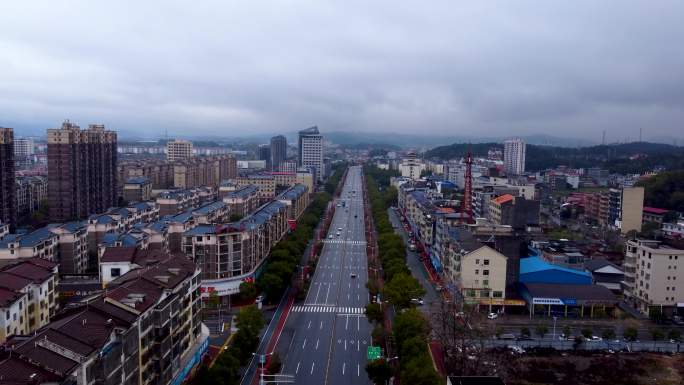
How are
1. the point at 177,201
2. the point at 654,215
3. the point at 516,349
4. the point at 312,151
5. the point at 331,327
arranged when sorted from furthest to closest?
the point at 312,151 → the point at 654,215 → the point at 177,201 → the point at 331,327 → the point at 516,349

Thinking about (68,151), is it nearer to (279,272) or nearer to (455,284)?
(279,272)

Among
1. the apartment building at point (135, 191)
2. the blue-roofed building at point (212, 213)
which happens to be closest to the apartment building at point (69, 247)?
the blue-roofed building at point (212, 213)

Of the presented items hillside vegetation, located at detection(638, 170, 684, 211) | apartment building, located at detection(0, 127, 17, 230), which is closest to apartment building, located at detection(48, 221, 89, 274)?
apartment building, located at detection(0, 127, 17, 230)

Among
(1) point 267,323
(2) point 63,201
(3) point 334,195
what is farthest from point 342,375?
(3) point 334,195

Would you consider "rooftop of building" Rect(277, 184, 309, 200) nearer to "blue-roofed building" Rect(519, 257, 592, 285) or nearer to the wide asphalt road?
the wide asphalt road

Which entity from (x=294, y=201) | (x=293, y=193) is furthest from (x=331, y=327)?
(x=293, y=193)

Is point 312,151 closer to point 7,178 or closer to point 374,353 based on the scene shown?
point 7,178

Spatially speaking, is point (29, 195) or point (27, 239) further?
point (29, 195)
